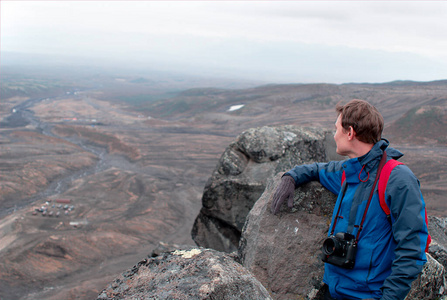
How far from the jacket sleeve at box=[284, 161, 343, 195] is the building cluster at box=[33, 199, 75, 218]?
67.0ft

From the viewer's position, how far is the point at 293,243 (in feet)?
12.1

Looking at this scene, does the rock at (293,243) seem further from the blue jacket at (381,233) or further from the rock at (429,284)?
the blue jacket at (381,233)

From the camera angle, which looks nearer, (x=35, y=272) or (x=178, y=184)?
(x=35, y=272)

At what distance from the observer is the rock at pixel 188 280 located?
6.79 feet

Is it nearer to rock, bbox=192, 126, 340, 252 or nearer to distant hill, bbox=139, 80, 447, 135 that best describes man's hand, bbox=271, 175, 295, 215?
rock, bbox=192, 126, 340, 252

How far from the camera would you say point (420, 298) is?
3076 millimetres

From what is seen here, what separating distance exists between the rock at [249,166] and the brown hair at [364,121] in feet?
14.8

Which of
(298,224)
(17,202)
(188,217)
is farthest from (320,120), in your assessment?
(298,224)

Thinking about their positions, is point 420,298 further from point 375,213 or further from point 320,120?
point 320,120

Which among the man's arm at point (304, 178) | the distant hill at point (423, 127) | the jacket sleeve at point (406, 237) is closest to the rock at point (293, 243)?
the man's arm at point (304, 178)

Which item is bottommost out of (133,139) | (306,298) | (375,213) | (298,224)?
(133,139)

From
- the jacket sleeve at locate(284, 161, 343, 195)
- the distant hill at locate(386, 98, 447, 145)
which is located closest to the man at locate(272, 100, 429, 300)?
the jacket sleeve at locate(284, 161, 343, 195)

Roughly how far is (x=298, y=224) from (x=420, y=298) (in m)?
1.30

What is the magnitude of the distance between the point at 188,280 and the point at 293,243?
1830 millimetres
